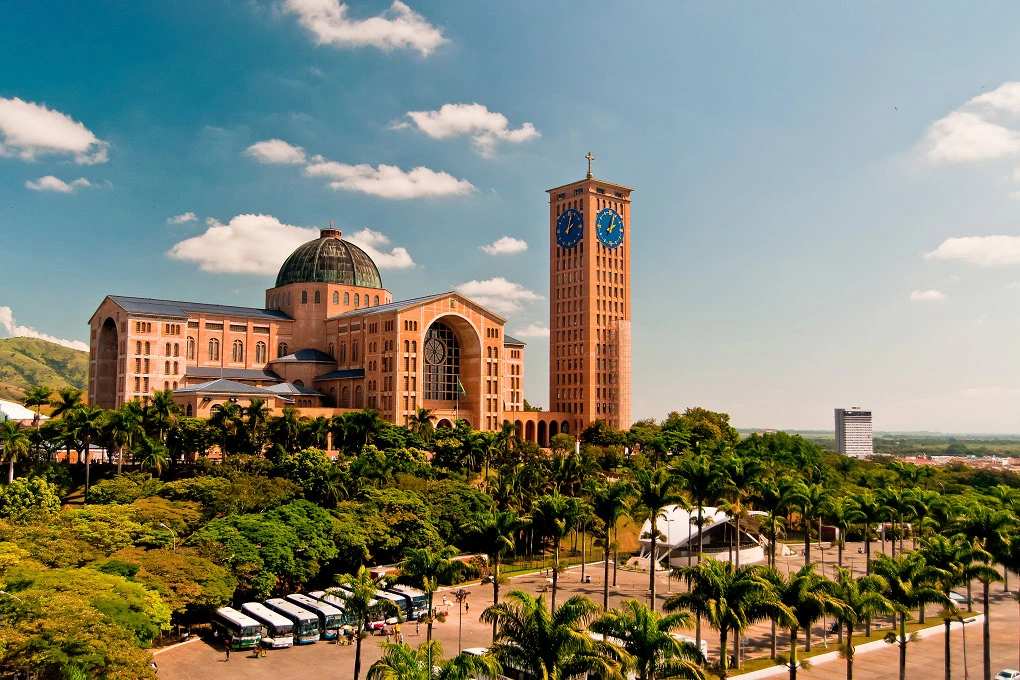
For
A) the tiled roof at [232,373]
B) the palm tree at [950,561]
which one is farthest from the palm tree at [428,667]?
the tiled roof at [232,373]

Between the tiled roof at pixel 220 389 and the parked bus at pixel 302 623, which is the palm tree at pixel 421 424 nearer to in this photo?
the tiled roof at pixel 220 389

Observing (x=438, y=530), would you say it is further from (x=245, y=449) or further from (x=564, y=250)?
(x=564, y=250)

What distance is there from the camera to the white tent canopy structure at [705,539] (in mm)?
70000

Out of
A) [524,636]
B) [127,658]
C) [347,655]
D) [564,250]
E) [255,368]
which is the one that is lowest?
[347,655]

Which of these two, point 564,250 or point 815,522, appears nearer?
point 815,522

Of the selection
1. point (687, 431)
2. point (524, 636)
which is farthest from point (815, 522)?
point (524, 636)

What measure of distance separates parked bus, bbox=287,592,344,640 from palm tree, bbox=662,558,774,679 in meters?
21.7

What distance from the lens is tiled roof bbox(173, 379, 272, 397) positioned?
313ft

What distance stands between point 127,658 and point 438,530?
34.6m

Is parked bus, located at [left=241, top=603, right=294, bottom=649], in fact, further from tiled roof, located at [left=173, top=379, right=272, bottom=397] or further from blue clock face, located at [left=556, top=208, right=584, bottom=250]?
blue clock face, located at [left=556, top=208, right=584, bottom=250]

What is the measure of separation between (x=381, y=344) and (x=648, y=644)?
8083 centimetres

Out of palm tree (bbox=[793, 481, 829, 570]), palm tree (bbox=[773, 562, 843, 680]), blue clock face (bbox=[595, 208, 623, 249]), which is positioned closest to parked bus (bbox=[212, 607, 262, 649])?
palm tree (bbox=[773, 562, 843, 680])

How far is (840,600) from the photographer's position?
123 feet

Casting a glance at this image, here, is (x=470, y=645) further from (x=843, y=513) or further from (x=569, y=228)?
(x=569, y=228)
